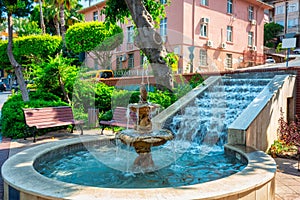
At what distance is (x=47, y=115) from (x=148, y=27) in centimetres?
484

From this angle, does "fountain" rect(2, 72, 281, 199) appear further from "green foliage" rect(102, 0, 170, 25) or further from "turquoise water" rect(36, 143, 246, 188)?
"green foliage" rect(102, 0, 170, 25)

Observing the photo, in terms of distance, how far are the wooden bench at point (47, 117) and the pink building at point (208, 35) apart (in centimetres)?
956

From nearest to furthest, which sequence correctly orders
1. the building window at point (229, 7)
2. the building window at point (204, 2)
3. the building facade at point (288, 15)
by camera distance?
1. the building window at point (204, 2)
2. the building window at point (229, 7)
3. the building facade at point (288, 15)

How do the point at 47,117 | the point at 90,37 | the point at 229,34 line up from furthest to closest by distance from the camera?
1. the point at 229,34
2. the point at 90,37
3. the point at 47,117

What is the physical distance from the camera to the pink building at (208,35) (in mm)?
21547

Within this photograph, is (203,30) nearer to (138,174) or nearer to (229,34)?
(229,34)

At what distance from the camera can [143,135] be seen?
4.54m

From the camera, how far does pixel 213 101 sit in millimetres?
9586

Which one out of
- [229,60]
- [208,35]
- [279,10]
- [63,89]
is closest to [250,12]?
[229,60]

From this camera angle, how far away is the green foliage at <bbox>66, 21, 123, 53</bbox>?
22.9 metres

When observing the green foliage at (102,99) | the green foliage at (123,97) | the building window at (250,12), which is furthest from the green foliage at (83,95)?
the building window at (250,12)

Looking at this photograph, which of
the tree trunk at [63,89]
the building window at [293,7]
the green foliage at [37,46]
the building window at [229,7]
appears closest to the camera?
the tree trunk at [63,89]

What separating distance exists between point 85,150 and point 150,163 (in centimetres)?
215

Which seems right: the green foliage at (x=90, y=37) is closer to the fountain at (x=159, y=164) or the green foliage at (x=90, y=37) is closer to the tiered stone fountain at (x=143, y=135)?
the fountain at (x=159, y=164)
